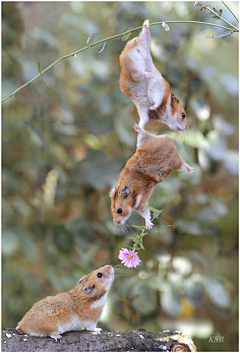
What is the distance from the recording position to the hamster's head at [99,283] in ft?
3.95

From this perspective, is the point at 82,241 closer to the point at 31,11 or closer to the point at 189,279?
the point at 189,279

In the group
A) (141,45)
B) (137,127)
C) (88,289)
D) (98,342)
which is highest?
(141,45)

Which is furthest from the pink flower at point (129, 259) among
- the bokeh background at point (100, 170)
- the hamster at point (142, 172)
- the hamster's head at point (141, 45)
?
the bokeh background at point (100, 170)

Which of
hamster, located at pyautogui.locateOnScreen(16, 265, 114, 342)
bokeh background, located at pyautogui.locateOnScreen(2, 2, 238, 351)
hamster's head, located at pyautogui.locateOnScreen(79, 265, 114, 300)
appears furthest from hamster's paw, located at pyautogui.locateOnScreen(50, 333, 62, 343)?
bokeh background, located at pyautogui.locateOnScreen(2, 2, 238, 351)

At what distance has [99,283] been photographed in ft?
3.95

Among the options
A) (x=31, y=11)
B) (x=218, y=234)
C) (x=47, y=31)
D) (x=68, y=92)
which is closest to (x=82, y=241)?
(x=218, y=234)

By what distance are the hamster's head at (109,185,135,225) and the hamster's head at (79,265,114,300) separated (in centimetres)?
22

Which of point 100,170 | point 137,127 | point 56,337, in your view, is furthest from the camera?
point 100,170

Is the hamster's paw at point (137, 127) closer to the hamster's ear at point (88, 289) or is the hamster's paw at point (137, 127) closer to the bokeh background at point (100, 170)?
the hamster's ear at point (88, 289)

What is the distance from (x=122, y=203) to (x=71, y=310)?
0.29 metres

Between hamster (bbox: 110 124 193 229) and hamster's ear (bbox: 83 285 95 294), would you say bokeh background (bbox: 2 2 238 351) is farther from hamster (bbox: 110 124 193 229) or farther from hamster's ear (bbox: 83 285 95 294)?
hamster (bbox: 110 124 193 229)

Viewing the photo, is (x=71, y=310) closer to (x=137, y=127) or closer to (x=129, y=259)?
(x=129, y=259)

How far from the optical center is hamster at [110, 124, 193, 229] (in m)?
1.02

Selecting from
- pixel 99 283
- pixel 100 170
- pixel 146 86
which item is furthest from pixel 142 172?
pixel 100 170
